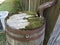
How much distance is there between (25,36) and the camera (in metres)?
2.11

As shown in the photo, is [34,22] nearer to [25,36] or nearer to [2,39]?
[25,36]

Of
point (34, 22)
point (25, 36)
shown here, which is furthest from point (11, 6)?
point (25, 36)

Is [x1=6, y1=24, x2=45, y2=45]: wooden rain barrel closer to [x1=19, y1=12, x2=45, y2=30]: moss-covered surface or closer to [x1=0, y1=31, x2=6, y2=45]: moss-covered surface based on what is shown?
[x1=19, y1=12, x2=45, y2=30]: moss-covered surface

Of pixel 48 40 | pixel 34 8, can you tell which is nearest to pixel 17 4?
pixel 34 8

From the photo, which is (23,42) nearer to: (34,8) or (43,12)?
(43,12)

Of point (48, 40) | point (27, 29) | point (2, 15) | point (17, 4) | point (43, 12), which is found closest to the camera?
point (27, 29)

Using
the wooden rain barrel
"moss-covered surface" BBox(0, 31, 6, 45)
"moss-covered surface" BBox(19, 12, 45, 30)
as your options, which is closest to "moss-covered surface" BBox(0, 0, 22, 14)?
"moss-covered surface" BBox(0, 31, 6, 45)

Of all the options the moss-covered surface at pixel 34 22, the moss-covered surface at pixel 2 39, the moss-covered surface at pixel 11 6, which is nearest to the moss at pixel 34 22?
the moss-covered surface at pixel 34 22

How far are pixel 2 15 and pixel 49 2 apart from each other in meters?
1.40

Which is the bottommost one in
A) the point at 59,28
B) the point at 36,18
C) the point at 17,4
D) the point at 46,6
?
the point at 59,28

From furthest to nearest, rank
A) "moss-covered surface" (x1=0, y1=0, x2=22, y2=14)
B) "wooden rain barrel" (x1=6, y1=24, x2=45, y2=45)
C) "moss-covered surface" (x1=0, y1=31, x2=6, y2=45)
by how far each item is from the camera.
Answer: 1. "moss-covered surface" (x1=0, y1=0, x2=22, y2=14)
2. "moss-covered surface" (x1=0, y1=31, x2=6, y2=45)
3. "wooden rain barrel" (x1=6, y1=24, x2=45, y2=45)

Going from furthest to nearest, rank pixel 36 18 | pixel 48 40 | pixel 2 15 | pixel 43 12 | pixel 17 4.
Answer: pixel 17 4 → pixel 2 15 → pixel 48 40 → pixel 43 12 → pixel 36 18

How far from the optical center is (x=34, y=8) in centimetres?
314

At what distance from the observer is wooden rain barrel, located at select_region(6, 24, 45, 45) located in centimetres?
210
